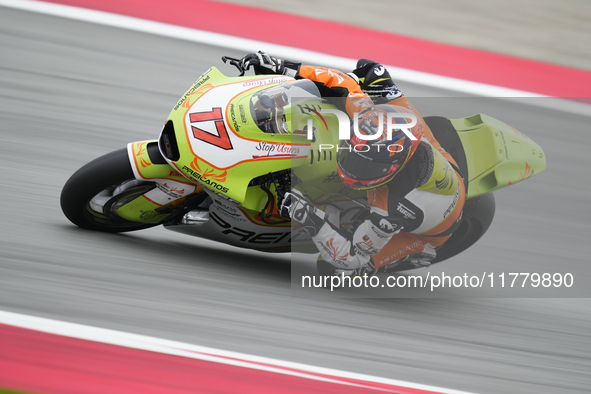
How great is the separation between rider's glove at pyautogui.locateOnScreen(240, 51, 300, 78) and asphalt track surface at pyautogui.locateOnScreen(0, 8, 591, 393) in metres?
1.09

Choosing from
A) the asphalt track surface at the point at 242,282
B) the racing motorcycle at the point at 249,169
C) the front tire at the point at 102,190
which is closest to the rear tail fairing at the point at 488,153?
the racing motorcycle at the point at 249,169

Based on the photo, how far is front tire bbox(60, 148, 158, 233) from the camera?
3039 mm

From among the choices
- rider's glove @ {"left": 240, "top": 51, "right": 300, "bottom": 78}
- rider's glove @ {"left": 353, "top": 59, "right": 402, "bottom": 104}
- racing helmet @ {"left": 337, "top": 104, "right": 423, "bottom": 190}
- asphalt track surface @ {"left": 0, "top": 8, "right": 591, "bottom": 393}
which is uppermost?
rider's glove @ {"left": 240, "top": 51, "right": 300, "bottom": 78}

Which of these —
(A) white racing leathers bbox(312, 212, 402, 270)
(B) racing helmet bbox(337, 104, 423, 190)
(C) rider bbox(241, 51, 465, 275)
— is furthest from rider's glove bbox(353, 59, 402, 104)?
(A) white racing leathers bbox(312, 212, 402, 270)

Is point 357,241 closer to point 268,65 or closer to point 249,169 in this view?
point 249,169

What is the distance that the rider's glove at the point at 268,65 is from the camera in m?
3.07

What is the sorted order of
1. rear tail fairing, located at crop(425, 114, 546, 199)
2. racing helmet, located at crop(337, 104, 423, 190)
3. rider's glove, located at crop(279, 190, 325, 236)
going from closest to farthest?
racing helmet, located at crop(337, 104, 423, 190)
rider's glove, located at crop(279, 190, 325, 236)
rear tail fairing, located at crop(425, 114, 546, 199)

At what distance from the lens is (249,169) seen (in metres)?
2.89

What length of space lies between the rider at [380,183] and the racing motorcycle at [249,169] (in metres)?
0.11

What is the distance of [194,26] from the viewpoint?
20.9ft

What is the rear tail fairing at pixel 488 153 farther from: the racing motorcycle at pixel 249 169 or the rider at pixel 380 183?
the rider at pixel 380 183

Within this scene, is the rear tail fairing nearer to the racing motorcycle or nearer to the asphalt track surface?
the racing motorcycle

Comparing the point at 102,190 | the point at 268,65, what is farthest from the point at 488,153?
the point at 102,190

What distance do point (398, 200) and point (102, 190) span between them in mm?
1494
